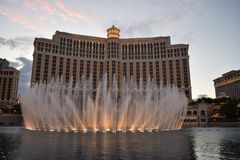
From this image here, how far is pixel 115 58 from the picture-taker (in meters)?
149

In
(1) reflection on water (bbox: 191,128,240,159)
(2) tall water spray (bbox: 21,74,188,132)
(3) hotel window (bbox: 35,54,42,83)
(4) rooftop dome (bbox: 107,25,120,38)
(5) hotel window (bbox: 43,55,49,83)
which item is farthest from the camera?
(4) rooftop dome (bbox: 107,25,120,38)

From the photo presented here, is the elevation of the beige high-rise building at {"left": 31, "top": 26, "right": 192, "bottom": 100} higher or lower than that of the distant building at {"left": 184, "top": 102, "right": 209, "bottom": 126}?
higher

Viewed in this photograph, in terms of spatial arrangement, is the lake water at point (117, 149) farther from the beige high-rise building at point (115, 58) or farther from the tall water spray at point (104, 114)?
the beige high-rise building at point (115, 58)

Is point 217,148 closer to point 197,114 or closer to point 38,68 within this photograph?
point 197,114

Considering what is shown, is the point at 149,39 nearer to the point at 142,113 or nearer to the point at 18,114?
the point at 18,114

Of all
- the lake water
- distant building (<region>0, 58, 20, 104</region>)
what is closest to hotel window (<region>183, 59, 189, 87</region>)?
the lake water

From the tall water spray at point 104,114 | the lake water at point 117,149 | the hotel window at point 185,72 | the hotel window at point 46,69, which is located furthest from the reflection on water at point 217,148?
the hotel window at point 46,69

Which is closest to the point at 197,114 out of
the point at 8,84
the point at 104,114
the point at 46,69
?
the point at 104,114

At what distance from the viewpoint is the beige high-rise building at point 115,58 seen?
460 ft

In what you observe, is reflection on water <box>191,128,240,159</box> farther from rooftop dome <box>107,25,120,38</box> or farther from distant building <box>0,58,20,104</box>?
distant building <box>0,58,20,104</box>

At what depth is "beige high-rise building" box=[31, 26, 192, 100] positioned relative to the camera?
5517 inches

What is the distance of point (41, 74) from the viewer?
434 feet

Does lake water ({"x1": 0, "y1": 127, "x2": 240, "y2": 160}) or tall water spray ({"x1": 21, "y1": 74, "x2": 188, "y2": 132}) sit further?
tall water spray ({"x1": 21, "y1": 74, "x2": 188, "y2": 132})

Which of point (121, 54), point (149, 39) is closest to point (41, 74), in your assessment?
point (121, 54)
